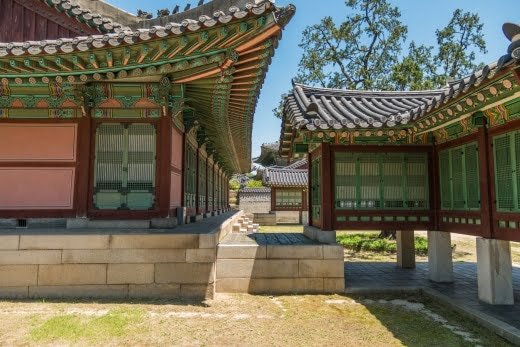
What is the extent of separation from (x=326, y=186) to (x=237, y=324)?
4329mm

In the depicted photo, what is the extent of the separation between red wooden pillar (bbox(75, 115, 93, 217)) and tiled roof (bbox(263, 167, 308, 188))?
2945 cm

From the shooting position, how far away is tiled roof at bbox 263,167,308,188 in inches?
1501

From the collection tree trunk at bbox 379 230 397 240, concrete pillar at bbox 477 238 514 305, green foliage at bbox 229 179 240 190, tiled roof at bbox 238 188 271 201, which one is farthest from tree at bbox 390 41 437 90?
green foliage at bbox 229 179 240 190

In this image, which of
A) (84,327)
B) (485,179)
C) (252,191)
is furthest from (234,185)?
(84,327)

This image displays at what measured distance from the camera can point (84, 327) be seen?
596 cm

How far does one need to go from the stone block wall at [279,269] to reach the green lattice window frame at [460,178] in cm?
276

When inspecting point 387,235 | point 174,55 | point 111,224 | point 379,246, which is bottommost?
point 379,246

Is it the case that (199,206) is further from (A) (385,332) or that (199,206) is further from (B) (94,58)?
(A) (385,332)

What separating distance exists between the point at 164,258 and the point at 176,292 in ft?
2.25

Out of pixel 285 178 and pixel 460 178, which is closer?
pixel 460 178

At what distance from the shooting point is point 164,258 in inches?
297

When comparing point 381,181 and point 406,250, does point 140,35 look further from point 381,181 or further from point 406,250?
point 406,250

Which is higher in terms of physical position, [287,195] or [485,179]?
[287,195]

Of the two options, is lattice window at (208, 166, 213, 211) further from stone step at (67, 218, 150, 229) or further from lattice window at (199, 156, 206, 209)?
stone step at (67, 218, 150, 229)
